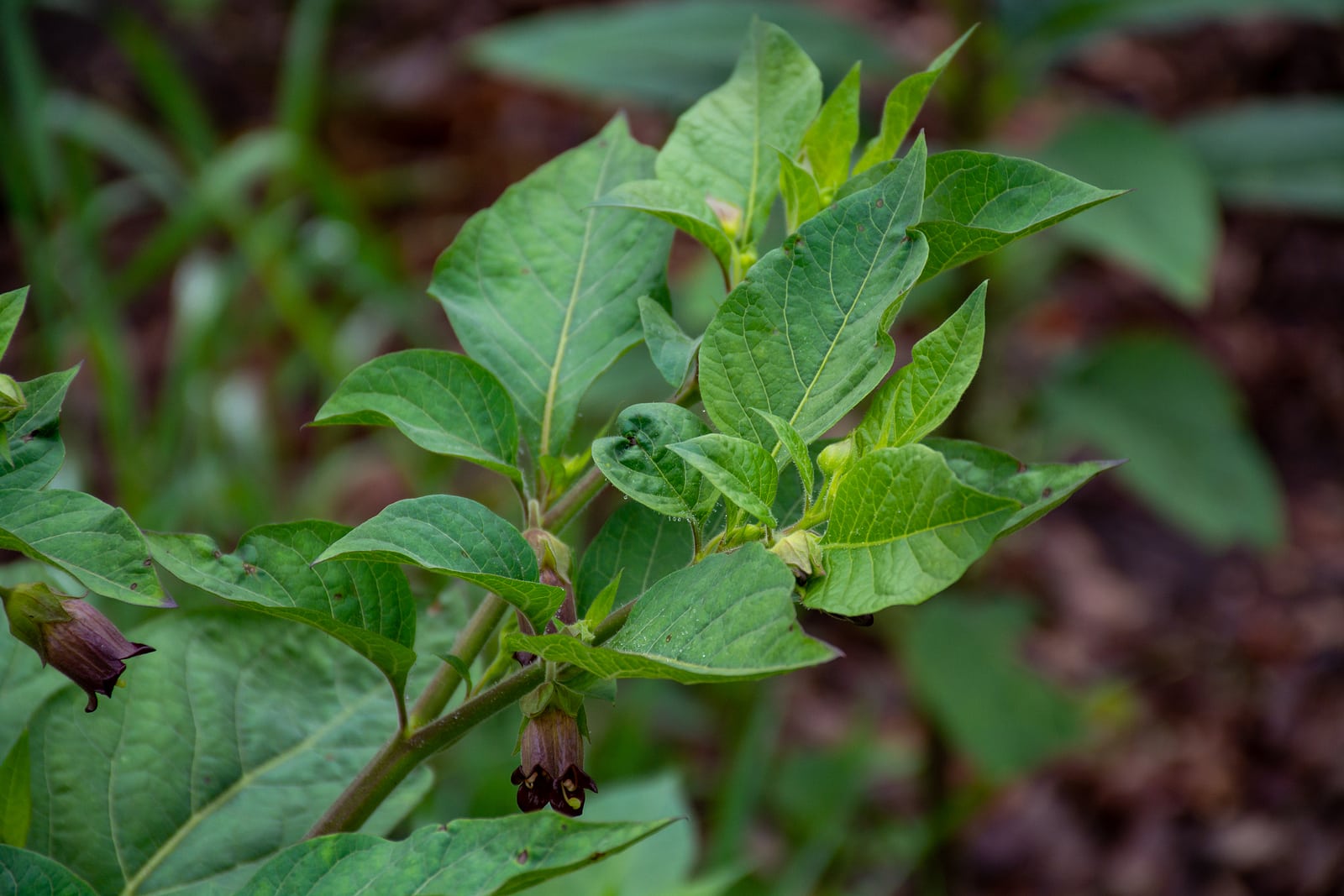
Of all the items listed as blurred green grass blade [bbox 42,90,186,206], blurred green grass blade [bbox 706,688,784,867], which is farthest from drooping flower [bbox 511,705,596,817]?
blurred green grass blade [bbox 42,90,186,206]

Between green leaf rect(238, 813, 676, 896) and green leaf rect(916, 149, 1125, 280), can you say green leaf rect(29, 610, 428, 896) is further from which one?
green leaf rect(916, 149, 1125, 280)

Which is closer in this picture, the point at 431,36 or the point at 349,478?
the point at 349,478

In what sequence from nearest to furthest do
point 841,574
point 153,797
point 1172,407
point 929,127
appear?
point 841,574 → point 153,797 → point 1172,407 → point 929,127

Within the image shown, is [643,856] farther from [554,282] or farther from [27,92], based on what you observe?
[27,92]

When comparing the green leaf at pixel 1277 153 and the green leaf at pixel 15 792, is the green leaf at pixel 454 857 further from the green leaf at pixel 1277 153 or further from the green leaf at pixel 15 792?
the green leaf at pixel 1277 153

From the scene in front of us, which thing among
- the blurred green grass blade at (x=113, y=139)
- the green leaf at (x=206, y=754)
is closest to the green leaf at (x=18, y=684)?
the green leaf at (x=206, y=754)

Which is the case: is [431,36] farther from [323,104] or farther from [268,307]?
[268,307]

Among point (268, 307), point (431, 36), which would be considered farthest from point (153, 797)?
point (431, 36)
